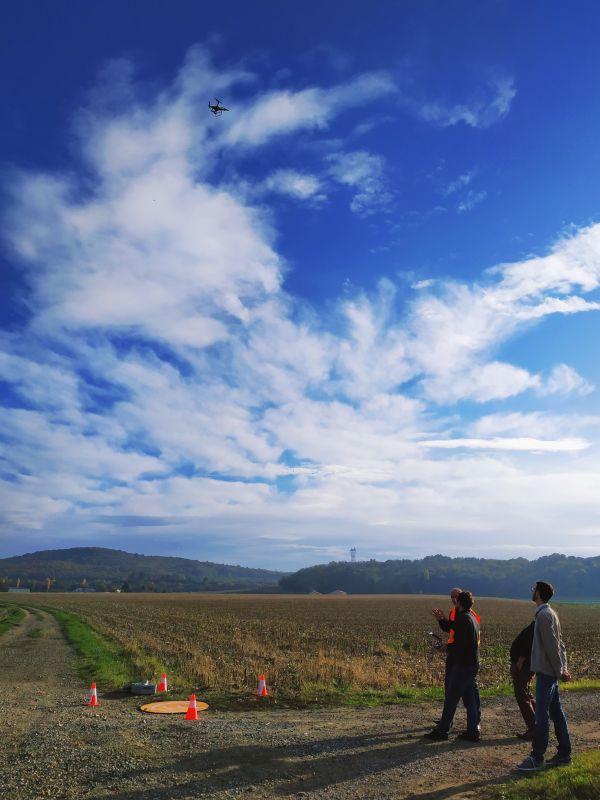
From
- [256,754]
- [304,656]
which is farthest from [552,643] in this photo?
[304,656]

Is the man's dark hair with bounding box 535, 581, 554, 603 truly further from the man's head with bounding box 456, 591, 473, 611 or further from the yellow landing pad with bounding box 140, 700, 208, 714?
the yellow landing pad with bounding box 140, 700, 208, 714

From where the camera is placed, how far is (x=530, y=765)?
7.95 meters

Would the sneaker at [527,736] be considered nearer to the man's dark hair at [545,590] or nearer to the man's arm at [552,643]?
the man's arm at [552,643]

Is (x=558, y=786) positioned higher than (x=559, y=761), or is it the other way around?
(x=558, y=786)

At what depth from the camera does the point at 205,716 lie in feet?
40.1

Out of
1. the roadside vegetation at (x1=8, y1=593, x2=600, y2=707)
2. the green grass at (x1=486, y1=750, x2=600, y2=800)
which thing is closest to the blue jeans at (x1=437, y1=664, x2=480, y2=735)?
the green grass at (x1=486, y1=750, x2=600, y2=800)

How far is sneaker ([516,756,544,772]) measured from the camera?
790 cm

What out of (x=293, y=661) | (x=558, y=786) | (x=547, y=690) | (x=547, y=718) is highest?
(x=547, y=690)

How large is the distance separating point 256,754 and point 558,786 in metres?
4.10

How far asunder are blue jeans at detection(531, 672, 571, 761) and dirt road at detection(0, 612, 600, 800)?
0.57 meters

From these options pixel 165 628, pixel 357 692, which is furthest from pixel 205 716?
pixel 165 628

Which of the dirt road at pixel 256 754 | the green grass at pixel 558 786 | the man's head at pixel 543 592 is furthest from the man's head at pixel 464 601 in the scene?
the green grass at pixel 558 786

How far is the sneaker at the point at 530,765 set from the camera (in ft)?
25.9

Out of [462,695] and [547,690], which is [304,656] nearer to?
[462,695]
